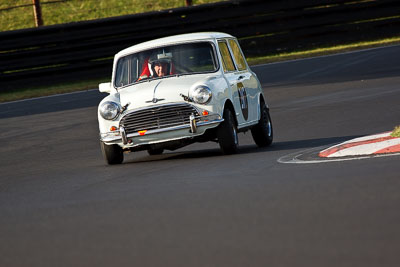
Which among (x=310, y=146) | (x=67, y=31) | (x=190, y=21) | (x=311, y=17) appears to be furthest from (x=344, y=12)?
(x=310, y=146)

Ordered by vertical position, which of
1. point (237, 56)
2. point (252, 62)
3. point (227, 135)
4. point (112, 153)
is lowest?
point (252, 62)

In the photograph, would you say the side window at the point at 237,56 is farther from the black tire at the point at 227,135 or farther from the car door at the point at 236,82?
the black tire at the point at 227,135

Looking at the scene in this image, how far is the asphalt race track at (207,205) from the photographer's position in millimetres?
5043

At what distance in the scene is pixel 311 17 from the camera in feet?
92.3

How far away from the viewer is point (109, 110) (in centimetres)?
1086

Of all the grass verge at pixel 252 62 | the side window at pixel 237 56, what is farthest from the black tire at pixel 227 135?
the grass verge at pixel 252 62

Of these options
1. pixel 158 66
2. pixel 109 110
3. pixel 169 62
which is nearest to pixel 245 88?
pixel 169 62

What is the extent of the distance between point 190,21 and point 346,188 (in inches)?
825

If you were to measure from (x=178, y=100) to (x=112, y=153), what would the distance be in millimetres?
1107

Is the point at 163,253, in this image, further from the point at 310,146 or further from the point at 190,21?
the point at 190,21

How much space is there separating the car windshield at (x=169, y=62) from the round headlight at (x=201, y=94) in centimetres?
91

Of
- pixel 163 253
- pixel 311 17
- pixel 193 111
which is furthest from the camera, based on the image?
pixel 311 17

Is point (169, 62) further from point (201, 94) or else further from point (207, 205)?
point (207, 205)

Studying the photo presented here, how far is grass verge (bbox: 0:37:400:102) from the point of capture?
24.3 m
